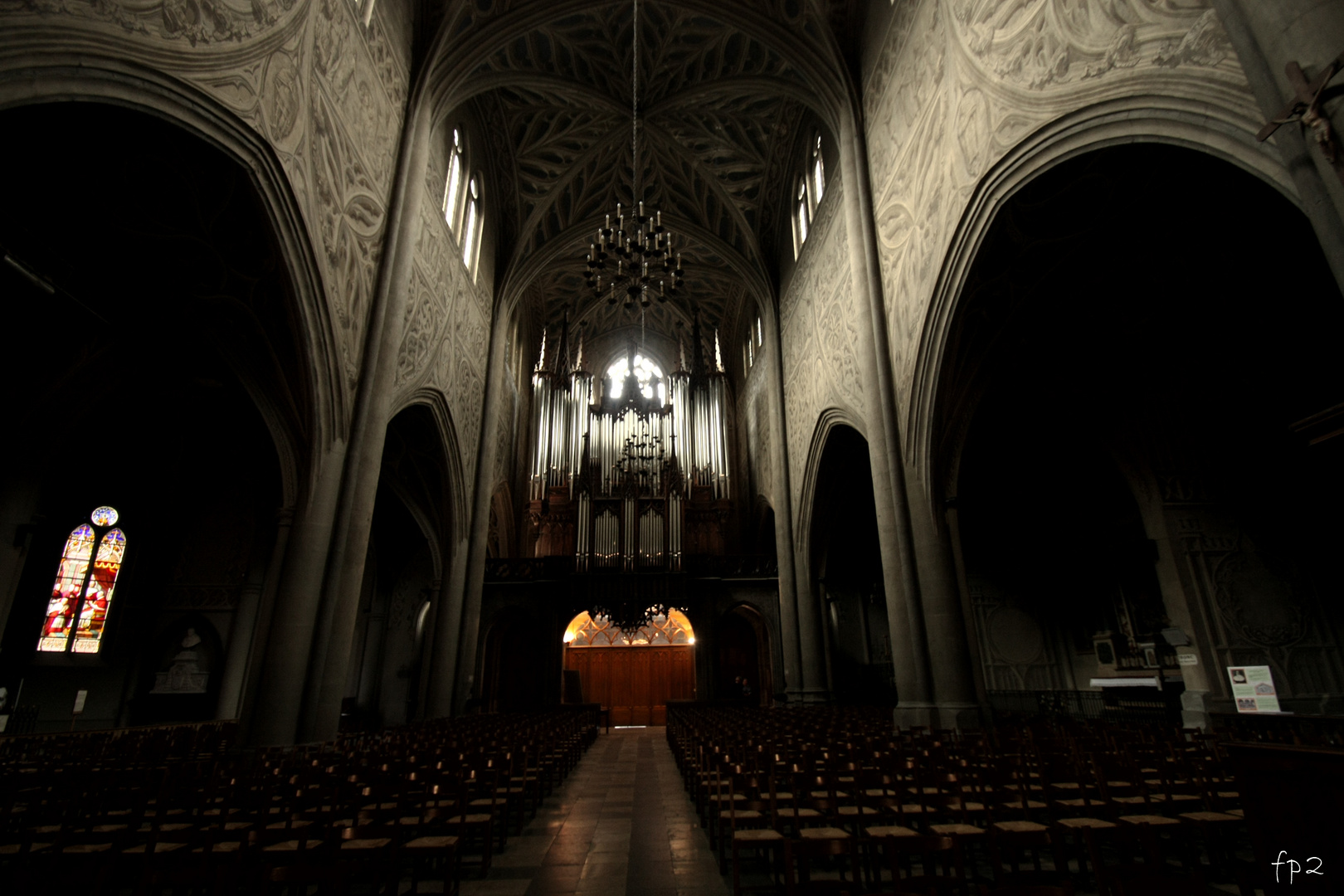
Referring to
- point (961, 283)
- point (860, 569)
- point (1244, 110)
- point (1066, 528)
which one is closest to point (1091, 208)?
point (961, 283)

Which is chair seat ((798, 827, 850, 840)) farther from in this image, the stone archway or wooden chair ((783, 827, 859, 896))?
the stone archway

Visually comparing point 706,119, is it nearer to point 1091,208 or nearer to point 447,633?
point 1091,208

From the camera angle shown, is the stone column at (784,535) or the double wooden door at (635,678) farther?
the double wooden door at (635,678)

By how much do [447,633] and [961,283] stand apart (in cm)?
1427

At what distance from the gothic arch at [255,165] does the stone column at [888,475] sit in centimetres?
936

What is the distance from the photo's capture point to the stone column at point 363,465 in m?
9.55

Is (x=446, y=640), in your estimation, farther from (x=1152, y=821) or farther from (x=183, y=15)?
(x=1152, y=821)

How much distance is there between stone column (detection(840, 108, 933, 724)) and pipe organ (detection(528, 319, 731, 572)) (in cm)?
1073

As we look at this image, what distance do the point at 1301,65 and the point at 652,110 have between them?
1670cm

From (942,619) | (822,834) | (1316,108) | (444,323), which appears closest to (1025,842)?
(822,834)

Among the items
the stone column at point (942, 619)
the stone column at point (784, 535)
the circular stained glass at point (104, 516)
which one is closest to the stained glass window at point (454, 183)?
the stone column at point (784, 535)

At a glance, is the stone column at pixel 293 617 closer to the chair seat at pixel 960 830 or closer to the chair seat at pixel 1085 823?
the chair seat at pixel 960 830

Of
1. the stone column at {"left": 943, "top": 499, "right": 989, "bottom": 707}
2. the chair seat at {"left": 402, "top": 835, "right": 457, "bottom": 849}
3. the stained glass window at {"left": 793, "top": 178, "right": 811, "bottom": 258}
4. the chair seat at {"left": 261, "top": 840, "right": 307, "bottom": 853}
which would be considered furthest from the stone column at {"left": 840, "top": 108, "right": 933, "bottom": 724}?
the chair seat at {"left": 261, "top": 840, "right": 307, "bottom": 853}

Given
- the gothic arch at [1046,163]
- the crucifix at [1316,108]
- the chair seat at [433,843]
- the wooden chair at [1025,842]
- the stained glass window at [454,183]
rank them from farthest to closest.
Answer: the stained glass window at [454,183] → the gothic arch at [1046,163] → the crucifix at [1316,108] → the chair seat at [433,843] → the wooden chair at [1025,842]
